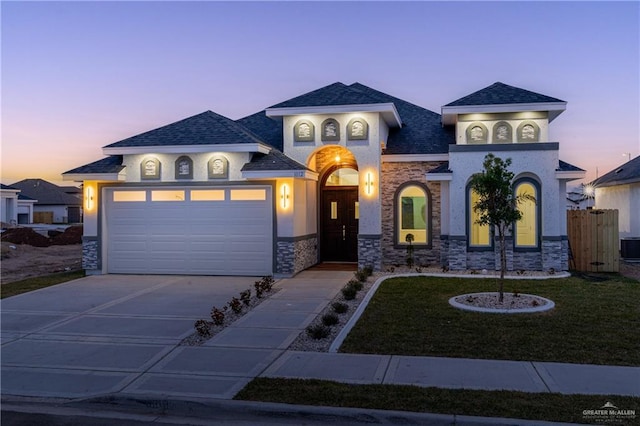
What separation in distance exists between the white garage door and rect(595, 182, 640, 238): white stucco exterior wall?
55.0 ft

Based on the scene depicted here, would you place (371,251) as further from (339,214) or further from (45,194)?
(45,194)

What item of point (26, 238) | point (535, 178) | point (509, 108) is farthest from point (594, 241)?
point (26, 238)

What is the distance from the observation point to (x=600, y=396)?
566 centimetres

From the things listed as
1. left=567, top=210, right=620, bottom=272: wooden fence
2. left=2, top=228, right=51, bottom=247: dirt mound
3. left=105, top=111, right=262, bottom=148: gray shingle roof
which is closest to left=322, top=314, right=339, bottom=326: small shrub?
left=105, top=111, right=262, bottom=148: gray shingle roof

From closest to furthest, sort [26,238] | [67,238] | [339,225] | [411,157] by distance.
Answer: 1. [411,157]
2. [339,225]
3. [26,238]
4. [67,238]

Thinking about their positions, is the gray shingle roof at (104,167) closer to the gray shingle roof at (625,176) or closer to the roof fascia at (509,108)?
the roof fascia at (509,108)

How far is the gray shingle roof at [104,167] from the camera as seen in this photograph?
15.4 m

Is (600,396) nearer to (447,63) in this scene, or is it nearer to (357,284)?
(357,284)

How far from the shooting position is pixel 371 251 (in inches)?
618

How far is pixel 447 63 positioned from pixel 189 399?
17.7 metres

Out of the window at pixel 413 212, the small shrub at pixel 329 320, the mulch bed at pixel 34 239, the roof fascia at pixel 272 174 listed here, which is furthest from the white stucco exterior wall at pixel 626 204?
the mulch bed at pixel 34 239

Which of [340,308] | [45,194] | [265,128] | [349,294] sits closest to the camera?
[340,308]

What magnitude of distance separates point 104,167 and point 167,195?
2.09 metres

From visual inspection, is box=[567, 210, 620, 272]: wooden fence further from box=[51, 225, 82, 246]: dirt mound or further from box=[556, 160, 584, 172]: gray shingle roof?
box=[51, 225, 82, 246]: dirt mound
